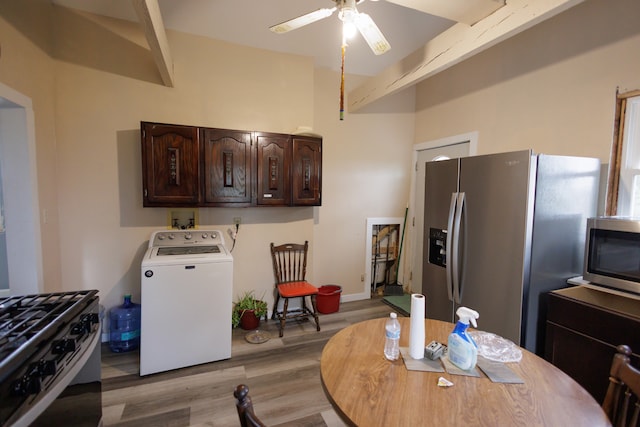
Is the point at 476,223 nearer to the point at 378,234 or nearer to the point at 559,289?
the point at 559,289

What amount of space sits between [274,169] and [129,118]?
1.40 metres

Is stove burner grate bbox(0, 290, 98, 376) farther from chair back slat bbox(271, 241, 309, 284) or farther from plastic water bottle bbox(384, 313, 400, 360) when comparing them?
chair back slat bbox(271, 241, 309, 284)

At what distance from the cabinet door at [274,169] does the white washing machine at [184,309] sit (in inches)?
30.8

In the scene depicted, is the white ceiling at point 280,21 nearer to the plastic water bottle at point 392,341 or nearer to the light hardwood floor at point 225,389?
the plastic water bottle at point 392,341

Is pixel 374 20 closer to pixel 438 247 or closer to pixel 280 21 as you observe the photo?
pixel 280 21

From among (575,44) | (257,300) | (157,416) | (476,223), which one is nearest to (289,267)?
(257,300)

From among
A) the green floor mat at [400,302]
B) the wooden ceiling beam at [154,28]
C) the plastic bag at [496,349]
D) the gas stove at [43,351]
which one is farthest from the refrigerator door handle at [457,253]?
the wooden ceiling beam at [154,28]

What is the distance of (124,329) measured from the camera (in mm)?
2605

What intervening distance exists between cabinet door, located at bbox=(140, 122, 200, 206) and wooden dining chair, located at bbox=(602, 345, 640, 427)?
2.82 m

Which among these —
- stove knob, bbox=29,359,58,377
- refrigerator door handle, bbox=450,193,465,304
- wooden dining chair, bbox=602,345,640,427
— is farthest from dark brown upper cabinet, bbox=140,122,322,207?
wooden dining chair, bbox=602,345,640,427

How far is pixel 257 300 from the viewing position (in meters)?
3.25

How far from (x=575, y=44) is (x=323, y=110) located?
2376 millimetres

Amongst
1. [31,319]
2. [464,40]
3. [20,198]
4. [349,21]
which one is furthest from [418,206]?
[20,198]

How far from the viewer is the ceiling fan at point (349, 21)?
171cm
